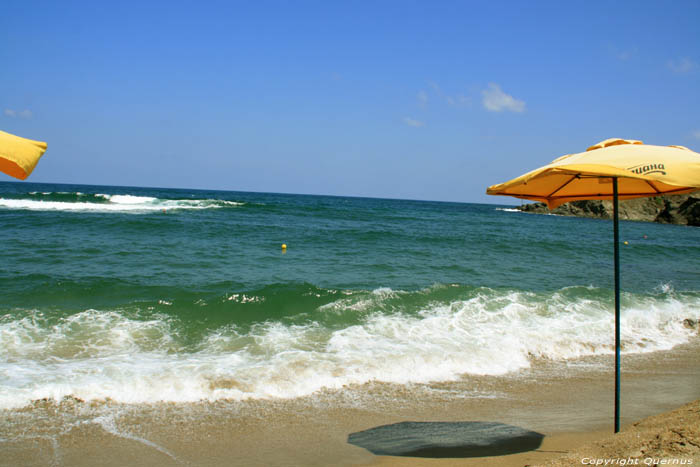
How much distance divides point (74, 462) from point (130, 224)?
1721cm

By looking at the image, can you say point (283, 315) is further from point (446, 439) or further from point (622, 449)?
point (622, 449)

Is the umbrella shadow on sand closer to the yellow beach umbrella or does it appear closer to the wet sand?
the wet sand

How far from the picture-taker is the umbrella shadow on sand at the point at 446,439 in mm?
3627

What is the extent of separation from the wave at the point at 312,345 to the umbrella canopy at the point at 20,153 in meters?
2.54

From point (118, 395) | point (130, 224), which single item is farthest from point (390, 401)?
point (130, 224)

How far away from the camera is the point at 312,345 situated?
6.24m

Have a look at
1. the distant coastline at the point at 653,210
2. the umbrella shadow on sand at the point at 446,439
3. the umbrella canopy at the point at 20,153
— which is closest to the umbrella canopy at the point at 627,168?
the umbrella shadow on sand at the point at 446,439

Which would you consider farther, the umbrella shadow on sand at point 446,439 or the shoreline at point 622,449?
the umbrella shadow on sand at point 446,439

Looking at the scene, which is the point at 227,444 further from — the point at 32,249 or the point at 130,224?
the point at 130,224

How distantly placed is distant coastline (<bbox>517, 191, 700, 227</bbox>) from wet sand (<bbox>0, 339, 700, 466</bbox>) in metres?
32.0

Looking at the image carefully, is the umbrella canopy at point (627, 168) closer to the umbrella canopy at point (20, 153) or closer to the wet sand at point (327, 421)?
the wet sand at point (327, 421)

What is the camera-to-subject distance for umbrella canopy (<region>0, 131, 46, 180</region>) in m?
3.08

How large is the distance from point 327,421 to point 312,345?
2.05 m
